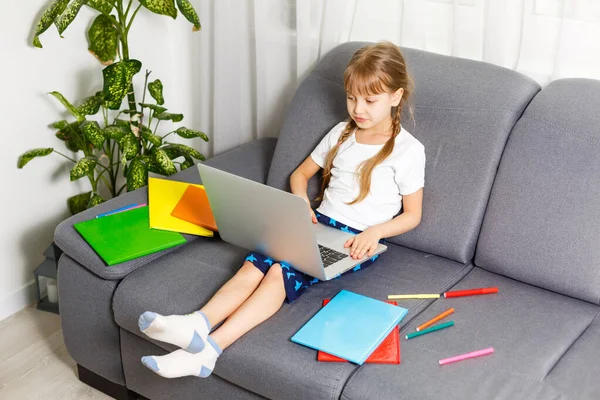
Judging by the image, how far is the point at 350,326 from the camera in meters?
1.76

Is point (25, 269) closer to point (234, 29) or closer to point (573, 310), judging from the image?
point (234, 29)

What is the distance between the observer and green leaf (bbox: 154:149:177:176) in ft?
8.18

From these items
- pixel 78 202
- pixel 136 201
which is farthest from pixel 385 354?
pixel 78 202

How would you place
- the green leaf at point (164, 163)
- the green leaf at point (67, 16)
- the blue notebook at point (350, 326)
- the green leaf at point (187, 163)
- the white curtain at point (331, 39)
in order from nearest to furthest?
the blue notebook at point (350, 326) < the white curtain at point (331, 39) < the green leaf at point (67, 16) < the green leaf at point (164, 163) < the green leaf at point (187, 163)

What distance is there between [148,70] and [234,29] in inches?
15.9

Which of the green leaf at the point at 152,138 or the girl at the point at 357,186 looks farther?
the green leaf at the point at 152,138

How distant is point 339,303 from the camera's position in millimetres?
1857

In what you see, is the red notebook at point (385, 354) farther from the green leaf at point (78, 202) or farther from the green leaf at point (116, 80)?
the green leaf at point (78, 202)

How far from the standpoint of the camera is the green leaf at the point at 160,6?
2.45m

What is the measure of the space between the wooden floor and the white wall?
0.11 metres

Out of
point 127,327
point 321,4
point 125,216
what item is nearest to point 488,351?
point 127,327

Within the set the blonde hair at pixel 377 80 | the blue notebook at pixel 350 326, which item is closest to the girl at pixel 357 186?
the blonde hair at pixel 377 80

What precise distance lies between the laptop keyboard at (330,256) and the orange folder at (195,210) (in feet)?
1.21

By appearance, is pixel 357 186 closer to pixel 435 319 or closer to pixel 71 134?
pixel 435 319
